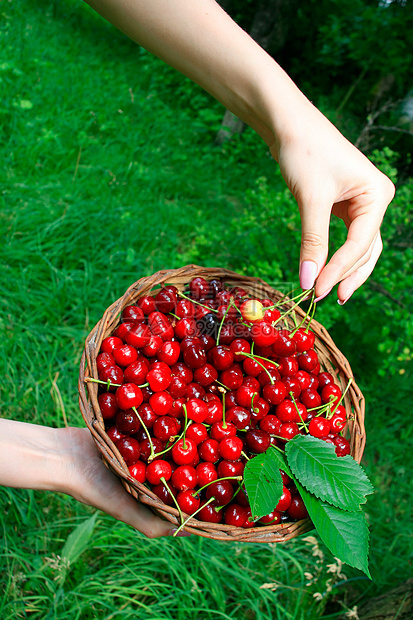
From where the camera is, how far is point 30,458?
1589 millimetres

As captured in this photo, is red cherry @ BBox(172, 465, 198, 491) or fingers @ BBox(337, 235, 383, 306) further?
fingers @ BBox(337, 235, 383, 306)

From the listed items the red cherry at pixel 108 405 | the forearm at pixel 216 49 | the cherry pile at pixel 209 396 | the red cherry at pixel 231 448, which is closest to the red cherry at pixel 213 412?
the cherry pile at pixel 209 396

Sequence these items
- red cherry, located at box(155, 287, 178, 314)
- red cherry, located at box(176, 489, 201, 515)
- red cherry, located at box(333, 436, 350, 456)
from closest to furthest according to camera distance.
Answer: red cherry, located at box(176, 489, 201, 515), red cherry, located at box(333, 436, 350, 456), red cherry, located at box(155, 287, 178, 314)

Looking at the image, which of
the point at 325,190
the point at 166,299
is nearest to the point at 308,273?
the point at 325,190

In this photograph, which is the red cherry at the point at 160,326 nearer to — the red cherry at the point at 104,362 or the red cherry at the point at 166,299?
the red cherry at the point at 166,299

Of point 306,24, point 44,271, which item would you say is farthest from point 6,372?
point 306,24

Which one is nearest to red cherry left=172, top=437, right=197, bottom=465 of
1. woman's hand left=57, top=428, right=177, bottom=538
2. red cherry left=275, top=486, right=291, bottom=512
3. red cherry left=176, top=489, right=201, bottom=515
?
red cherry left=176, top=489, right=201, bottom=515

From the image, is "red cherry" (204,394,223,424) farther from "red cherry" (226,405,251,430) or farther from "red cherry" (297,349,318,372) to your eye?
"red cherry" (297,349,318,372)

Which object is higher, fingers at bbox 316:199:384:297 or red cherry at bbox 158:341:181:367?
fingers at bbox 316:199:384:297

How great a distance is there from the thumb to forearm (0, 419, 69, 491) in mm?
1151

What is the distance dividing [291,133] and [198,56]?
49 cm

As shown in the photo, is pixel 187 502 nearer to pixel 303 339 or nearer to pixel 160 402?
pixel 160 402

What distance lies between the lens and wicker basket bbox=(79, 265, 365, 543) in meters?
1.27

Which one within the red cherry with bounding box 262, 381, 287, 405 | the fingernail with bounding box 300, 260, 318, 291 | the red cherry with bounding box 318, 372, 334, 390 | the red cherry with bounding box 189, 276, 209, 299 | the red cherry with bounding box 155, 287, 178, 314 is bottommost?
the red cherry with bounding box 262, 381, 287, 405
